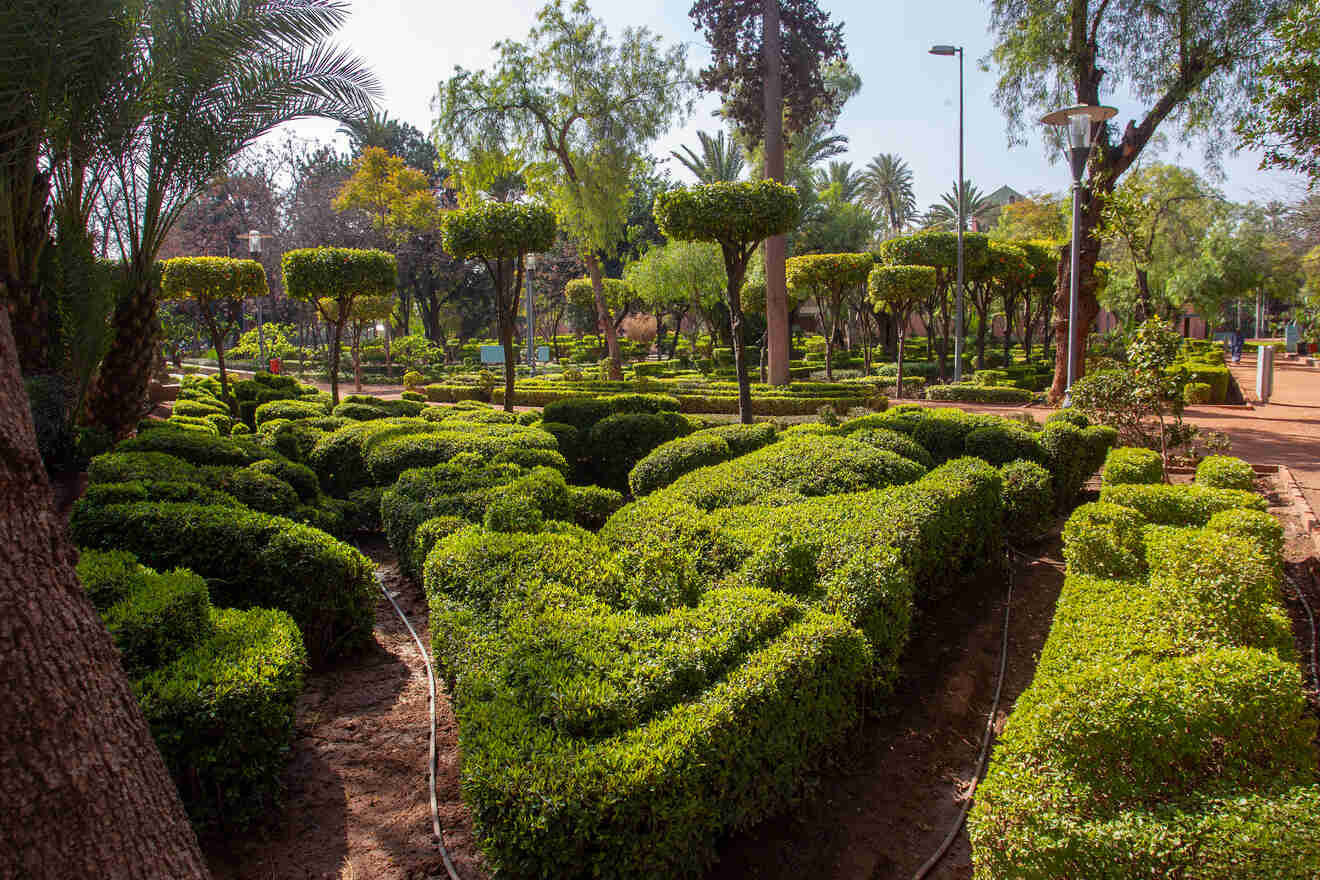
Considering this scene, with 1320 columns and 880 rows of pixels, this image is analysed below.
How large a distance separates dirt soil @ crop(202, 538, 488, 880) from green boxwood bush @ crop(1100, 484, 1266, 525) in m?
5.07

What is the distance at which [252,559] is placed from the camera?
15.6ft

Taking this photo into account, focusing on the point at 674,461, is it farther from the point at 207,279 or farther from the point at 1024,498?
the point at 207,279

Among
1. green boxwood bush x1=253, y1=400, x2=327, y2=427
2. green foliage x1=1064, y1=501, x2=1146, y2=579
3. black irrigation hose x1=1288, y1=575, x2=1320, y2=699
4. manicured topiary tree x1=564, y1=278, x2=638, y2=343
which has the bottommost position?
black irrigation hose x1=1288, y1=575, x2=1320, y2=699

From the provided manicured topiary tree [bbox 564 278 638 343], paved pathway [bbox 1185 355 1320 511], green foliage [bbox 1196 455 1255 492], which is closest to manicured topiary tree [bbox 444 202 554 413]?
green foliage [bbox 1196 455 1255 492]

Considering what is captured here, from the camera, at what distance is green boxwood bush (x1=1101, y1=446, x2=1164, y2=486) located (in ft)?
A: 23.7

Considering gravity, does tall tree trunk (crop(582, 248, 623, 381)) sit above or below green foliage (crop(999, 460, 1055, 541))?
above

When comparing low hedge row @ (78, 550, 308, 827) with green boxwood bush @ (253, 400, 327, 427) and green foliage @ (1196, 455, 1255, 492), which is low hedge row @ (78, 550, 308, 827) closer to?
green foliage @ (1196, 455, 1255, 492)

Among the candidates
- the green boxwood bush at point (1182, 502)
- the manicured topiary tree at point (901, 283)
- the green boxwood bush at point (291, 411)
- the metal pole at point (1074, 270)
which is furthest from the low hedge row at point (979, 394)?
the green boxwood bush at point (291, 411)

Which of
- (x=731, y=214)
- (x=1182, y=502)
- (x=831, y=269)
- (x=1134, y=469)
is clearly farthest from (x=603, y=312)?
(x=1182, y=502)

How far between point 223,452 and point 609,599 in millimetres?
5304

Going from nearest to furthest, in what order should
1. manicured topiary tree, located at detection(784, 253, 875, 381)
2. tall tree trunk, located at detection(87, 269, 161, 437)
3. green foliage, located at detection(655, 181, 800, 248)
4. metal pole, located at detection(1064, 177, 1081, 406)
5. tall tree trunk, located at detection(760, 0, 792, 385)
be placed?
tall tree trunk, located at detection(87, 269, 161, 437)
green foliage, located at detection(655, 181, 800, 248)
metal pole, located at detection(1064, 177, 1081, 406)
tall tree trunk, located at detection(760, 0, 792, 385)
manicured topiary tree, located at detection(784, 253, 875, 381)

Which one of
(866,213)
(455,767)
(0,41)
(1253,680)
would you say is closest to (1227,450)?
(1253,680)

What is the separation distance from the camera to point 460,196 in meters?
23.6

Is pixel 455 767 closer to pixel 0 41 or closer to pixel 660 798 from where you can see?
pixel 660 798
